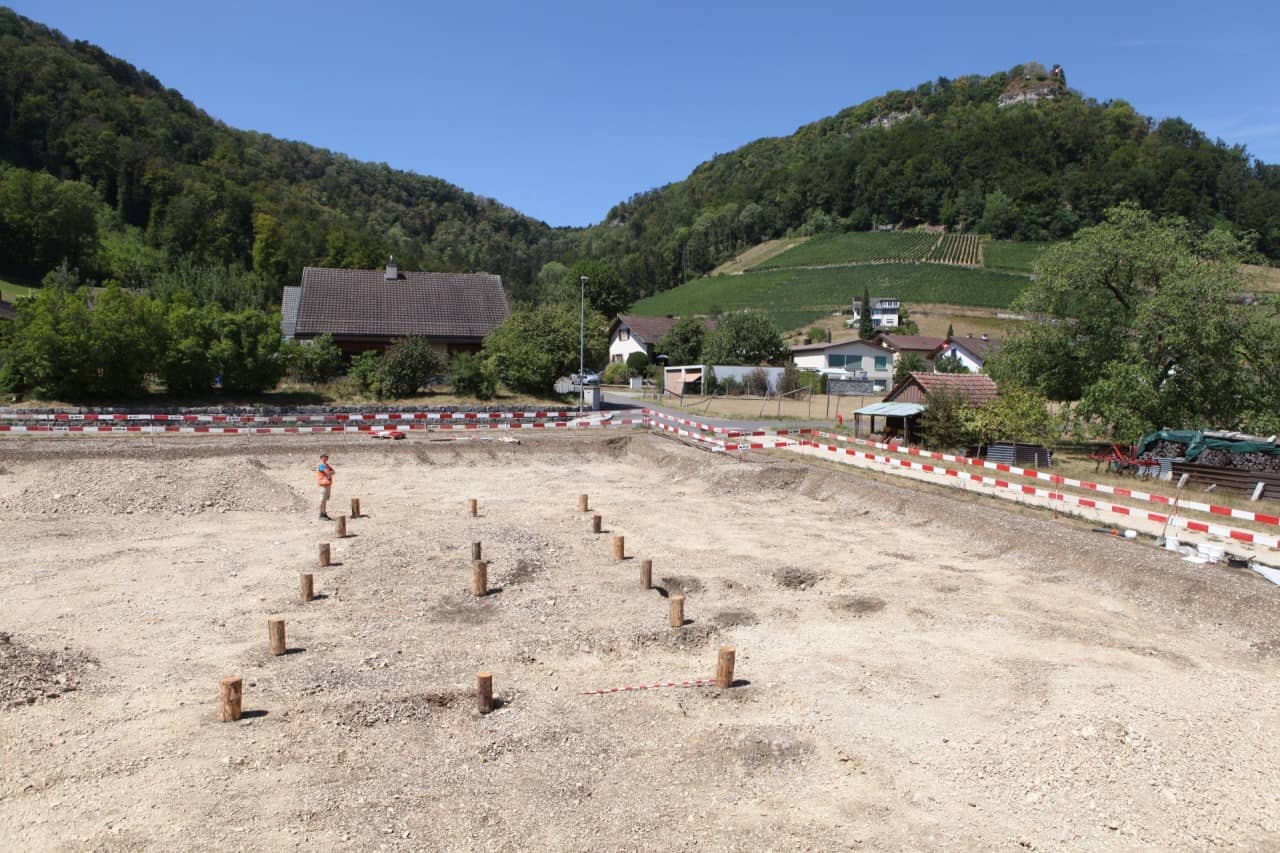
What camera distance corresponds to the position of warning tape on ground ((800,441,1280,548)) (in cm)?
1444

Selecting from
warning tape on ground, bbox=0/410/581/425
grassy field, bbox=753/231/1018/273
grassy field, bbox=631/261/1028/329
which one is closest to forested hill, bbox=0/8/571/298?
grassy field, bbox=631/261/1028/329

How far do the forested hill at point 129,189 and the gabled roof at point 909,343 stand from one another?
61950 mm

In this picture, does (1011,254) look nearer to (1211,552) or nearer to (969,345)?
(969,345)

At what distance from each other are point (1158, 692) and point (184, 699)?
11347mm

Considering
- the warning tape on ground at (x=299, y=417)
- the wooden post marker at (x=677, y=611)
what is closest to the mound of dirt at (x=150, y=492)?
the warning tape on ground at (x=299, y=417)

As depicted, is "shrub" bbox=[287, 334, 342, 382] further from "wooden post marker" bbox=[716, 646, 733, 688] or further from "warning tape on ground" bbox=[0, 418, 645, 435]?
"wooden post marker" bbox=[716, 646, 733, 688]

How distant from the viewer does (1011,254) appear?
11594 centimetres

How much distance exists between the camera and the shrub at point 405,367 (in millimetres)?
39375

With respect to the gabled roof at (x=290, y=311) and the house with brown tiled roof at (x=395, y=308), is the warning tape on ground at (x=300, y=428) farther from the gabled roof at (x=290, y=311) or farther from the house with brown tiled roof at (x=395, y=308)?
the gabled roof at (x=290, y=311)

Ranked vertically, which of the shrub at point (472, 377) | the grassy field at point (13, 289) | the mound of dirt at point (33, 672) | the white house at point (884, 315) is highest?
the white house at point (884, 315)

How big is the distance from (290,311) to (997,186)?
411ft

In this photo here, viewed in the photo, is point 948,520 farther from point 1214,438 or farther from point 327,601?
point 327,601

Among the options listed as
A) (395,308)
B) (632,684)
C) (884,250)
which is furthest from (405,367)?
(884,250)

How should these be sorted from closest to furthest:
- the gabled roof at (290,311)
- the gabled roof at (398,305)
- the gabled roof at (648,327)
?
the gabled roof at (398,305), the gabled roof at (290,311), the gabled roof at (648,327)
